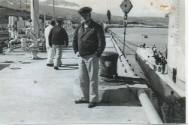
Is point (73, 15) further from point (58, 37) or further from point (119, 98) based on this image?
point (58, 37)

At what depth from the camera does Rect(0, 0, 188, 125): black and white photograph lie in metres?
8.09

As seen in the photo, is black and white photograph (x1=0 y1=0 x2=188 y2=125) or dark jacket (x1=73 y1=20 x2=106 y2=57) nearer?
black and white photograph (x1=0 y1=0 x2=188 y2=125)

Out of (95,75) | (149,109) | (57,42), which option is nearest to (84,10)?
(95,75)

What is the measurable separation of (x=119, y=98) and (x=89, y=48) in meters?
1.25

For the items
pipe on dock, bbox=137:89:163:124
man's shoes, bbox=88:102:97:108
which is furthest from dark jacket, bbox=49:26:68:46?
man's shoes, bbox=88:102:97:108

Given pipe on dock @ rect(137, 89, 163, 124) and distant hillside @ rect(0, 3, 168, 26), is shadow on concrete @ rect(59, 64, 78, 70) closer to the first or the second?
pipe on dock @ rect(137, 89, 163, 124)

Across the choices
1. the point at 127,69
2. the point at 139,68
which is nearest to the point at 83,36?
the point at 127,69

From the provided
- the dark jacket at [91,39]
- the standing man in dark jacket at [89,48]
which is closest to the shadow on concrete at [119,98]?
the standing man in dark jacket at [89,48]

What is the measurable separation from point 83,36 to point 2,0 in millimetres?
1312

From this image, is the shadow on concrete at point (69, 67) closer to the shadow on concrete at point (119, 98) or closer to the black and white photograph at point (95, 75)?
the black and white photograph at point (95, 75)

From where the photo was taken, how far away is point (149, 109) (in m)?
8.42

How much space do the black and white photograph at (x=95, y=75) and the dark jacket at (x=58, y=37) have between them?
68 cm

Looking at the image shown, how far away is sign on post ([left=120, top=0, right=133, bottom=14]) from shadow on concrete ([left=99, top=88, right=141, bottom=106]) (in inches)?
60.7

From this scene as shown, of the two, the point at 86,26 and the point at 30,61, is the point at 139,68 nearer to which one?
the point at 30,61
